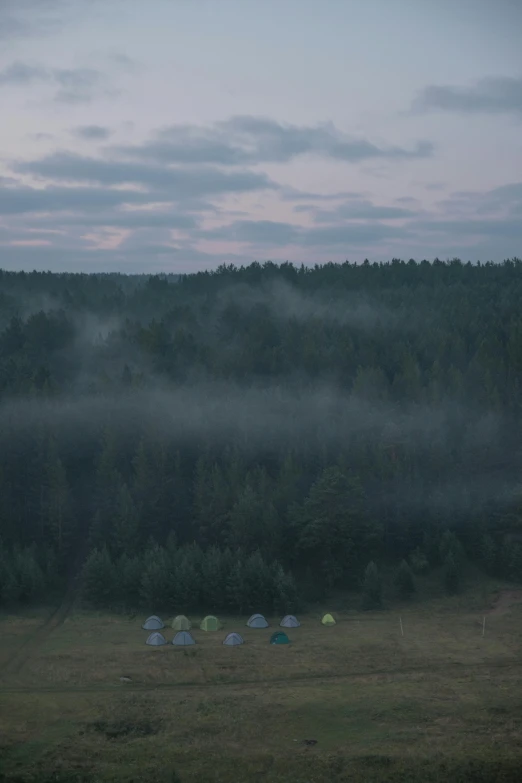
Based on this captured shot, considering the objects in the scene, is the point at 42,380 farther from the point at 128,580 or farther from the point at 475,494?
the point at 475,494

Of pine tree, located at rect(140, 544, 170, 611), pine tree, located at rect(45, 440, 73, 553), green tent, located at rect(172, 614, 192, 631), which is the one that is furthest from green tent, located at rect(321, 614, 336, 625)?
pine tree, located at rect(45, 440, 73, 553)

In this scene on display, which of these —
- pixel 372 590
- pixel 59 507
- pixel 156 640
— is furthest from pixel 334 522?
→ pixel 59 507

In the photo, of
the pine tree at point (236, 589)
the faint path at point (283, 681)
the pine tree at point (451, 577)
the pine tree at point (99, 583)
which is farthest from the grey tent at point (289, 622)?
the pine tree at point (451, 577)

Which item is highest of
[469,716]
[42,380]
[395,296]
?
[395,296]

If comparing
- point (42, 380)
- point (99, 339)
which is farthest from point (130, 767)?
point (99, 339)

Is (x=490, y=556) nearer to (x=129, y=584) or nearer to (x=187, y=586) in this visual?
(x=187, y=586)

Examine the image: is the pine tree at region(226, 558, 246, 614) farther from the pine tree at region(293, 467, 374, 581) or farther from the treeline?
the pine tree at region(293, 467, 374, 581)

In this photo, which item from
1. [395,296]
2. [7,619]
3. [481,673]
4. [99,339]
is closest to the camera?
[481,673]

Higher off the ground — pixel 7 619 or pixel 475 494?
pixel 475 494
